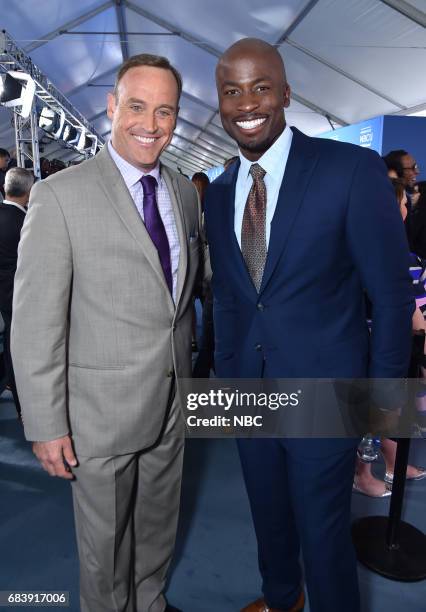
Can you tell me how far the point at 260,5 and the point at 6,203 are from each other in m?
6.35

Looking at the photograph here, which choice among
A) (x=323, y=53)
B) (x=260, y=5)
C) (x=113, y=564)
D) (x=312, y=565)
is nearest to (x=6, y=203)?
(x=113, y=564)

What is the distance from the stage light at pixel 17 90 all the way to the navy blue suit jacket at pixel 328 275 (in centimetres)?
776

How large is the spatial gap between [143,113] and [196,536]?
2.03 meters

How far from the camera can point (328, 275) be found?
4.41ft

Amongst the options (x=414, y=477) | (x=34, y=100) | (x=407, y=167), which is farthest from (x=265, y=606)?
(x=34, y=100)

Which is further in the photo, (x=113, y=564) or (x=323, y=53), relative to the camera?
(x=323, y=53)

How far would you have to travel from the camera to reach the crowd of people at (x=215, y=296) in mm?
1305

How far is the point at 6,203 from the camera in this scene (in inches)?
137

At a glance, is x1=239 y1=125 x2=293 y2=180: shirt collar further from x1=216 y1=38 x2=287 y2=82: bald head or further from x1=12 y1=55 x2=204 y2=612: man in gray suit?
x1=12 y1=55 x2=204 y2=612: man in gray suit

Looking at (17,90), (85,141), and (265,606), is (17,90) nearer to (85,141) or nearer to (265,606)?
(85,141)

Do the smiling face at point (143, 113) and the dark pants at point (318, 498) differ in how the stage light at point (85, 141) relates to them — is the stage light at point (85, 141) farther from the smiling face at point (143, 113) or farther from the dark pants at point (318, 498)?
the dark pants at point (318, 498)

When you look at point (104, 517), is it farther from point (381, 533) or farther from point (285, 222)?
point (381, 533)

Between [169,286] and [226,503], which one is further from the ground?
[169,286]

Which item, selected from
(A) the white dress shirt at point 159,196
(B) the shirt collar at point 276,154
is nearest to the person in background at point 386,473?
(B) the shirt collar at point 276,154
